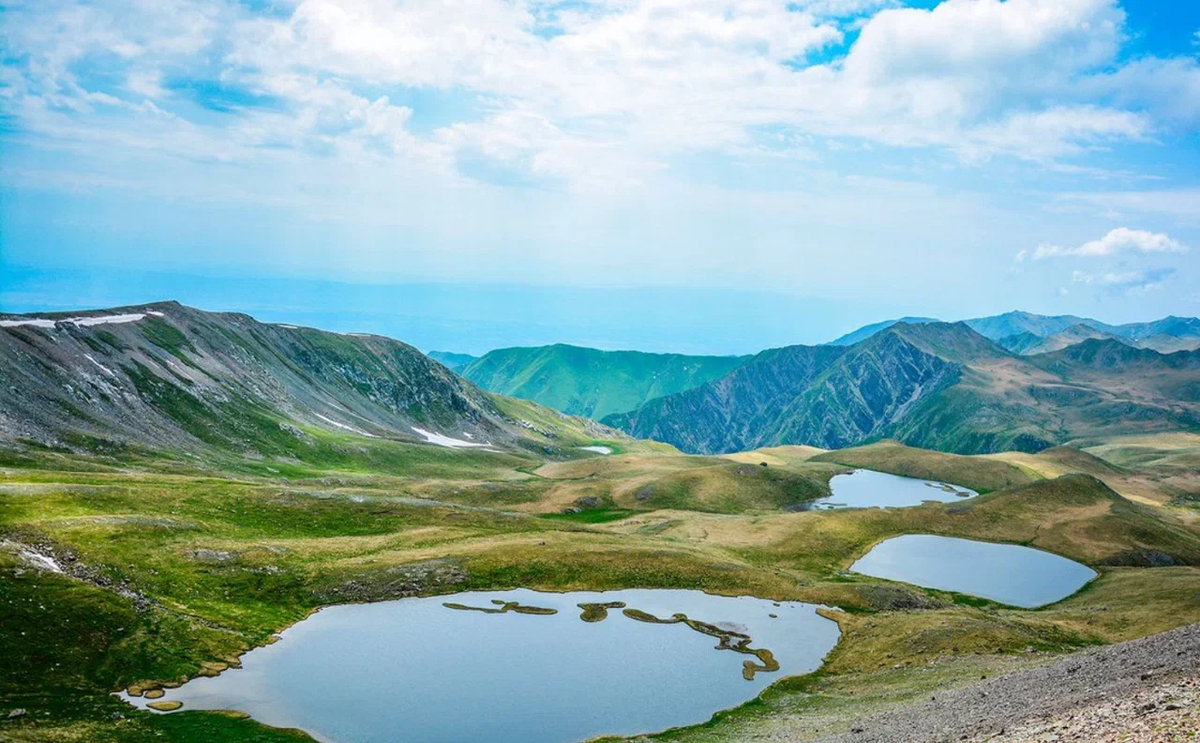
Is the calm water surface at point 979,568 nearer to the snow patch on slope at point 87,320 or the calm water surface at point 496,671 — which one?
the calm water surface at point 496,671

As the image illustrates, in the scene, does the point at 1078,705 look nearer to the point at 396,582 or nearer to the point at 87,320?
the point at 396,582

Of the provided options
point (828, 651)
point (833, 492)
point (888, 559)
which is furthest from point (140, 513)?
point (833, 492)

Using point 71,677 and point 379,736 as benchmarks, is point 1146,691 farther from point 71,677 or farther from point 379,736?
point 71,677

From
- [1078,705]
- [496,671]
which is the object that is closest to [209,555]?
[496,671]

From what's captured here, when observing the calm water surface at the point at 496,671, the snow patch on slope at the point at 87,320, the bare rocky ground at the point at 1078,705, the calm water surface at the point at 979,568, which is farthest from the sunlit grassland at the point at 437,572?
the snow patch on slope at the point at 87,320

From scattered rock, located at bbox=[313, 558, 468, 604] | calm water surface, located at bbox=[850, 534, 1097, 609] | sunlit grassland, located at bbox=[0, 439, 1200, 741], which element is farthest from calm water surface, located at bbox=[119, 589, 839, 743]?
calm water surface, located at bbox=[850, 534, 1097, 609]

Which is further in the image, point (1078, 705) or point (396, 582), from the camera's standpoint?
point (396, 582)

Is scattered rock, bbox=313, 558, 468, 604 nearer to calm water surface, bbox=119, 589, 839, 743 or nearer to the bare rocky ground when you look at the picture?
calm water surface, bbox=119, 589, 839, 743
